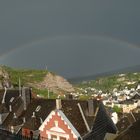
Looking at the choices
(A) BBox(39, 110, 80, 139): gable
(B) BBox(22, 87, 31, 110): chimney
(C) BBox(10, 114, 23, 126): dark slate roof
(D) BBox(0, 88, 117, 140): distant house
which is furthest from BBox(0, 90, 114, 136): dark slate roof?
(A) BBox(39, 110, 80, 139): gable

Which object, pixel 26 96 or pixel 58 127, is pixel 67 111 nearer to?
pixel 58 127

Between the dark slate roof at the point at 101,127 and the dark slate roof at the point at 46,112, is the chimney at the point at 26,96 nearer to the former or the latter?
the dark slate roof at the point at 46,112

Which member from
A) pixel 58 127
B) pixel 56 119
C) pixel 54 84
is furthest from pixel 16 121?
pixel 54 84

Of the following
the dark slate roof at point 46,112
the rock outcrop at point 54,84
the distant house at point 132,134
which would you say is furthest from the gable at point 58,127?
the rock outcrop at point 54,84

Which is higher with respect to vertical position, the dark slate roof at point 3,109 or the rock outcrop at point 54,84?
the rock outcrop at point 54,84

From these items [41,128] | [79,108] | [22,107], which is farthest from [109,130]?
[22,107]

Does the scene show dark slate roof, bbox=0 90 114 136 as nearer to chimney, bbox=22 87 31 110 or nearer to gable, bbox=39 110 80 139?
chimney, bbox=22 87 31 110

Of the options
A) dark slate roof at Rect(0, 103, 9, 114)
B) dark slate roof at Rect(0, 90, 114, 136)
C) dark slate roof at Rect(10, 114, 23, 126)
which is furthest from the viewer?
dark slate roof at Rect(0, 103, 9, 114)

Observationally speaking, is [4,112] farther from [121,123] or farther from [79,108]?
[121,123]

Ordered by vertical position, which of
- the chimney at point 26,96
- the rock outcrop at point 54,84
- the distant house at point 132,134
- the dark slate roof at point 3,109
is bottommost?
the distant house at point 132,134
